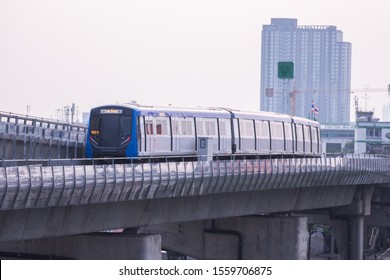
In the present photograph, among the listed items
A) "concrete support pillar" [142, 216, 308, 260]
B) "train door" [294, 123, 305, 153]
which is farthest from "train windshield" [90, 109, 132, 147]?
"train door" [294, 123, 305, 153]

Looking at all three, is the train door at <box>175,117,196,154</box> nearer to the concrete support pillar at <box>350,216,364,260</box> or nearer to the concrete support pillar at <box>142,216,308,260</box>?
the concrete support pillar at <box>142,216,308,260</box>

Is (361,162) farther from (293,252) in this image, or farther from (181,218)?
(181,218)

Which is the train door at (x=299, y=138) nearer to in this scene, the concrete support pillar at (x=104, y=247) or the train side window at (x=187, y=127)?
the train side window at (x=187, y=127)

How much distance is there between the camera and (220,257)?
7762cm

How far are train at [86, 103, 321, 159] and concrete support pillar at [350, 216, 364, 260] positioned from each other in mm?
17250

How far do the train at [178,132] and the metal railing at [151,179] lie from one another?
3029 millimetres

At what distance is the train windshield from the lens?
65.6 m

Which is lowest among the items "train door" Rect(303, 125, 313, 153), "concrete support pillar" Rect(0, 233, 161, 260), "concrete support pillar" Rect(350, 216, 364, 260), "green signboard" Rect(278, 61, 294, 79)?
"concrete support pillar" Rect(350, 216, 364, 260)

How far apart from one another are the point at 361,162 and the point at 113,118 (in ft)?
83.3

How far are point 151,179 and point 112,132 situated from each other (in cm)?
1204

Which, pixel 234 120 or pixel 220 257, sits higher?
pixel 234 120

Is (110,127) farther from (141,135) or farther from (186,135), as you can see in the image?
(186,135)

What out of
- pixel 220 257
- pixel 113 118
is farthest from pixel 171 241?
pixel 113 118

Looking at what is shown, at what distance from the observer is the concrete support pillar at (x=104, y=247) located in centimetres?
5650
